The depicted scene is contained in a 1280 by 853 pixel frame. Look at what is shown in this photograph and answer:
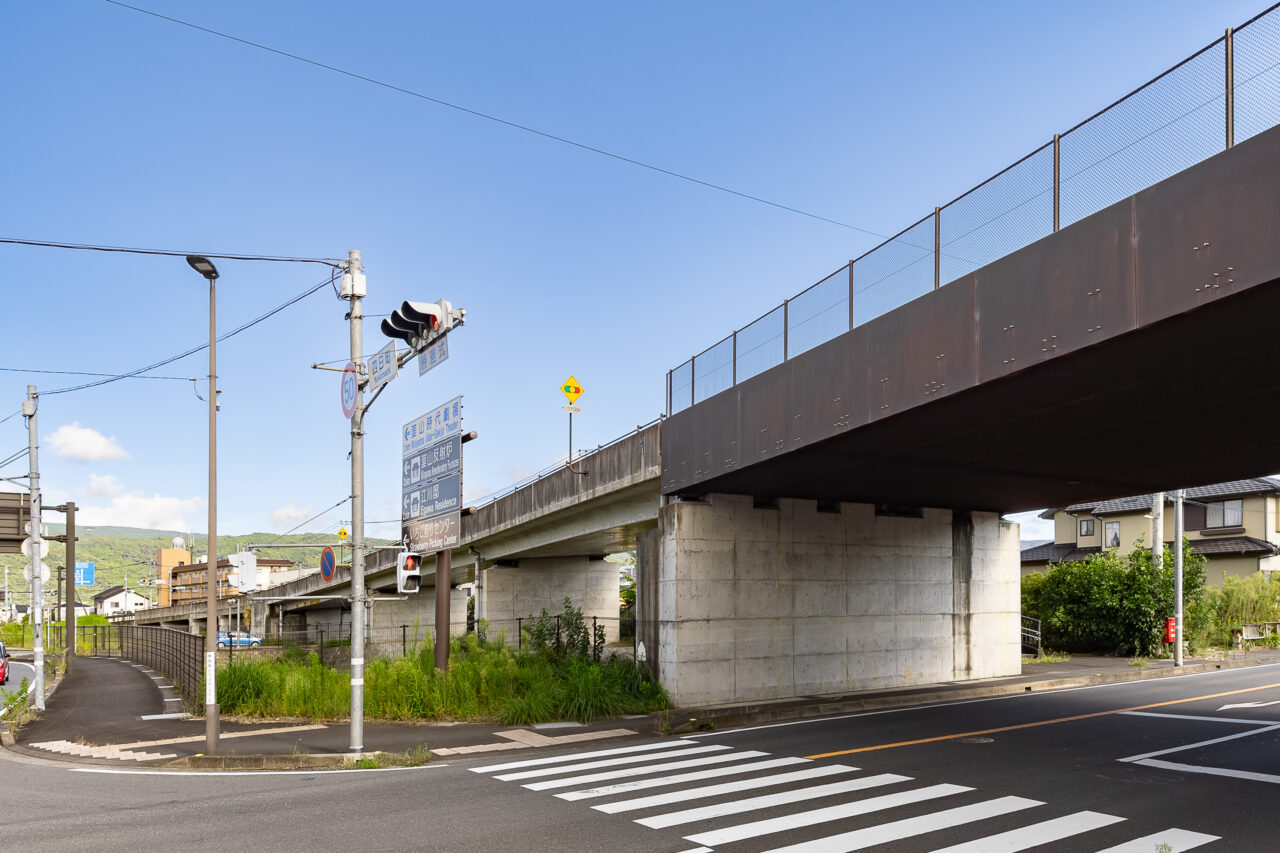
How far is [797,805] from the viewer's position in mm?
10570

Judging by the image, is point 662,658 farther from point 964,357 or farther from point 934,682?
point 964,357

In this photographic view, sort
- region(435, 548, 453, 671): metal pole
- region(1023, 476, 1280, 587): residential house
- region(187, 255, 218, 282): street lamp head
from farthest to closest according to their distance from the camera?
region(1023, 476, 1280, 587): residential house < region(435, 548, 453, 671): metal pole < region(187, 255, 218, 282): street lamp head

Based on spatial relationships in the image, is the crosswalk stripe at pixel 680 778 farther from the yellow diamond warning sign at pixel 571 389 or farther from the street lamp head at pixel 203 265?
the yellow diamond warning sign at pixel 571 389

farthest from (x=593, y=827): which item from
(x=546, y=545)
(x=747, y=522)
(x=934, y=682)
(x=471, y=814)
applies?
(x=546, y=545)

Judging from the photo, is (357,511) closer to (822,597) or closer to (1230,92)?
(822,597)

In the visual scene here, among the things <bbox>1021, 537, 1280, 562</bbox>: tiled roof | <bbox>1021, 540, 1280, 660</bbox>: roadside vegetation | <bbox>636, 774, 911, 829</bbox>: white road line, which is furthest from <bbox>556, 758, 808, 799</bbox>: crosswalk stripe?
<bbox>1021, 537, 1280, 562</bbox>: tiled roof

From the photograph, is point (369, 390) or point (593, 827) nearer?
point (593, 827)

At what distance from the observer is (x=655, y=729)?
Result: 666 inches

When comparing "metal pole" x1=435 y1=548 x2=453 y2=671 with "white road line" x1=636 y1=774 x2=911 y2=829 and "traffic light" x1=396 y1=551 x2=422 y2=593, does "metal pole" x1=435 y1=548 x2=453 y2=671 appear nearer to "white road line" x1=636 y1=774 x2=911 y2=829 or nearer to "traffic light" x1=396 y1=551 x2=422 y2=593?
"traffic light" x1=396 y1=551 x2=422 y2=593

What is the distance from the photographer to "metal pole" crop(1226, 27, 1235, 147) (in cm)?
924

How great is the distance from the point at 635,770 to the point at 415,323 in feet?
23.6

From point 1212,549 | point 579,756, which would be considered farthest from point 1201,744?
point 1212,549

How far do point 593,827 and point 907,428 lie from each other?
7.94 metres

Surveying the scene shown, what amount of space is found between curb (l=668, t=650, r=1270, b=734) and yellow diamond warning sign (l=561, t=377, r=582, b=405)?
365 inches
